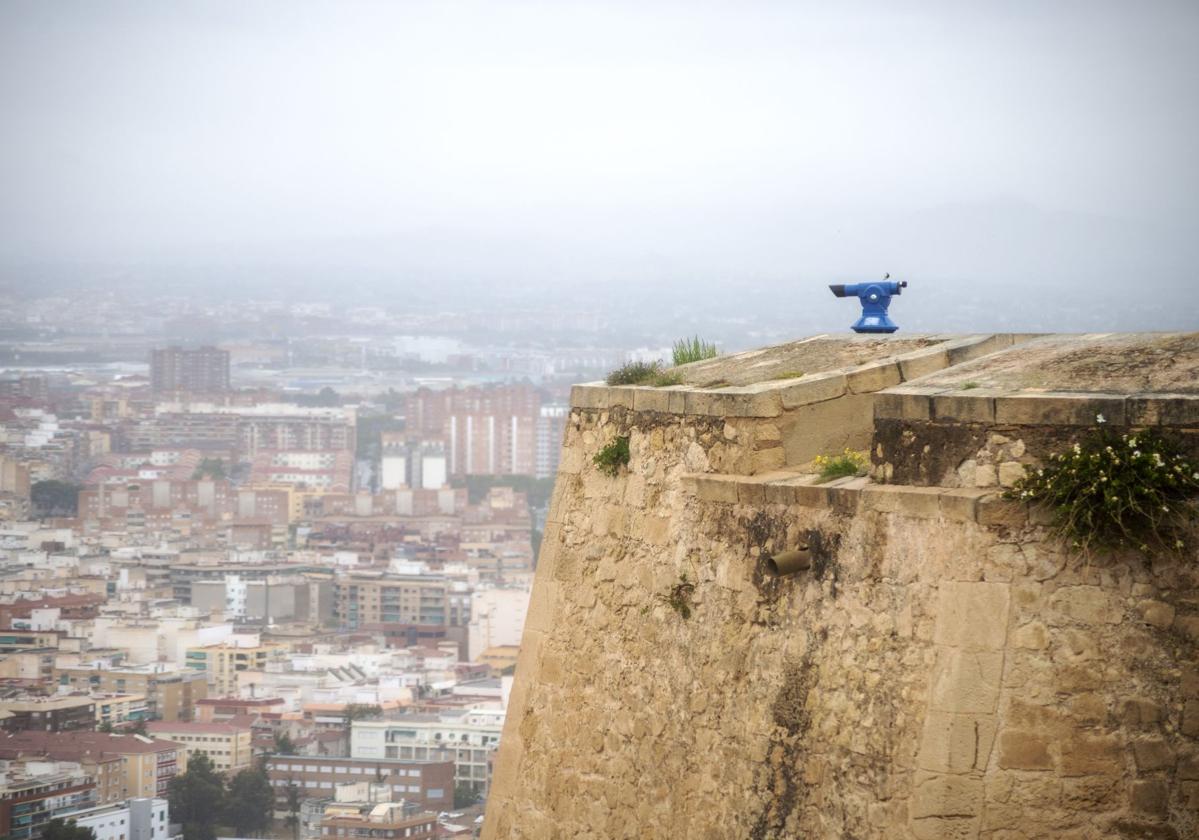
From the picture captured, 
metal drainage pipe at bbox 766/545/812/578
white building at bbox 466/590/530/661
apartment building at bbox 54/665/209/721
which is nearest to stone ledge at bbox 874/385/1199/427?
metal drainage pipe at bbox 766/545/812/578

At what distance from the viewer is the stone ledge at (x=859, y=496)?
470cm

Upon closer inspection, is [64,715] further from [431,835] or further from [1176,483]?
[1176,483]

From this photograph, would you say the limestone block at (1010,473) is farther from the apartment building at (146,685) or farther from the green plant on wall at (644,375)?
the apartment building at (146,685)

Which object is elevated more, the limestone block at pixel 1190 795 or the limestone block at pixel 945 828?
the limestone block at pixel 1190 795

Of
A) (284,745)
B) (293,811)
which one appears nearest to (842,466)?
(293,811)

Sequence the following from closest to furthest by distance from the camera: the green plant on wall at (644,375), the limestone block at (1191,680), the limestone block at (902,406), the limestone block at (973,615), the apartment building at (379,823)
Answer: the limestone block at (1191,680), the limestone block at (973,615), the limestone block at (902,406), the green plant on wall at (644,375), the apartment building at (379,823)

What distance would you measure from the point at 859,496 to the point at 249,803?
4138cm

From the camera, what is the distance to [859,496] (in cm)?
513

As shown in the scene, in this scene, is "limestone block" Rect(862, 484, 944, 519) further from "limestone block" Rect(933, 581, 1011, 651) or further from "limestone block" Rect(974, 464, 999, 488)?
"limestone block" Rect(933, 581, 1011, 651)

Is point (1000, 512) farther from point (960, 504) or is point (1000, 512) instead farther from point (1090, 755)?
point (1090, 755)

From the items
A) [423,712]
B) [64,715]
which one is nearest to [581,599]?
[64,715]

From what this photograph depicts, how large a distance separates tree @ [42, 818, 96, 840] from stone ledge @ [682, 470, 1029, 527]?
1134 inches

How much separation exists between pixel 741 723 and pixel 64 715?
41.8m

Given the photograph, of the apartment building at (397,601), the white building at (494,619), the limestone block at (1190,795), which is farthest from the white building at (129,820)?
the apartment building at (397,601)
